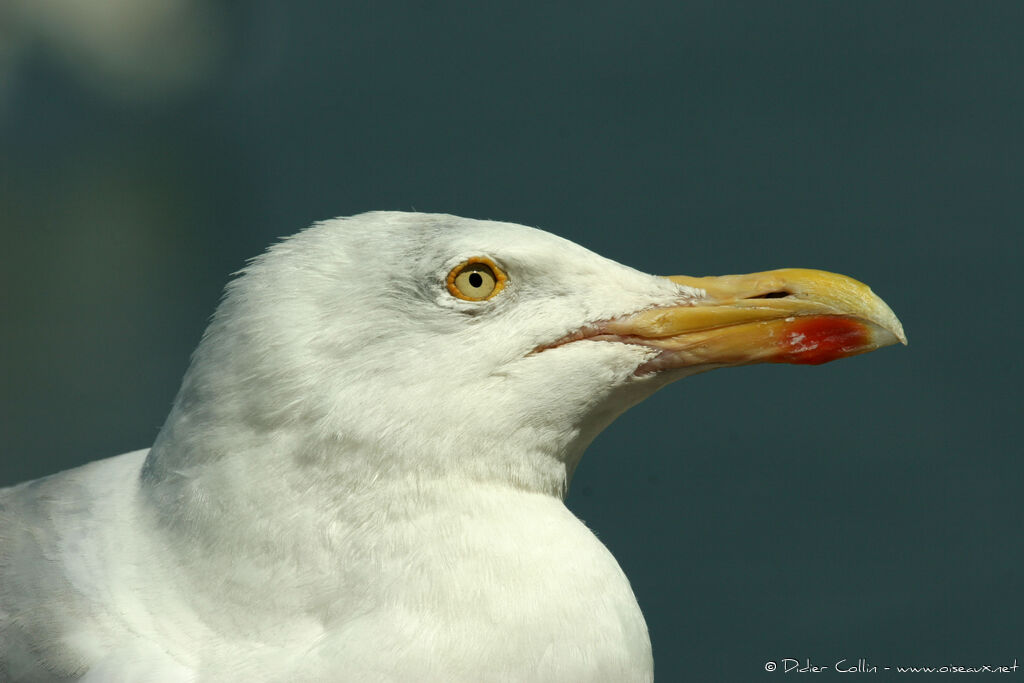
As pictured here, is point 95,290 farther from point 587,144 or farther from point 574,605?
point 574,605

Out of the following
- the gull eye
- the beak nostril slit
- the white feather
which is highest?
the gull eye

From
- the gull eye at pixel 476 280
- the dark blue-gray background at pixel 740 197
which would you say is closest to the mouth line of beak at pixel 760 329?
the gull eye at pixel 476 280

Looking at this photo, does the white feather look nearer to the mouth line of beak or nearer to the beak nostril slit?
the mouth line of beak

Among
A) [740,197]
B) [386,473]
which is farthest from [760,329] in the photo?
[740,197]

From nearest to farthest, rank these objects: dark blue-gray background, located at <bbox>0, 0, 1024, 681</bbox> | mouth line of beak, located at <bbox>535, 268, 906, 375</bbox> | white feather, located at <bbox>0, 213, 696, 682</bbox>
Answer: white feather, located at <bbox>0, 213, 696, 682</bbox> → mouth line of beak, located at <bbox>535, 268, 906, 375</bbox> → dark blue-gray background, located at <bbox>0, 0, 1024, 681</bbox>

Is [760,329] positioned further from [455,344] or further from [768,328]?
[455,344]

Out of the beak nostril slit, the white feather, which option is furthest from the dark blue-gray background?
the white feather
